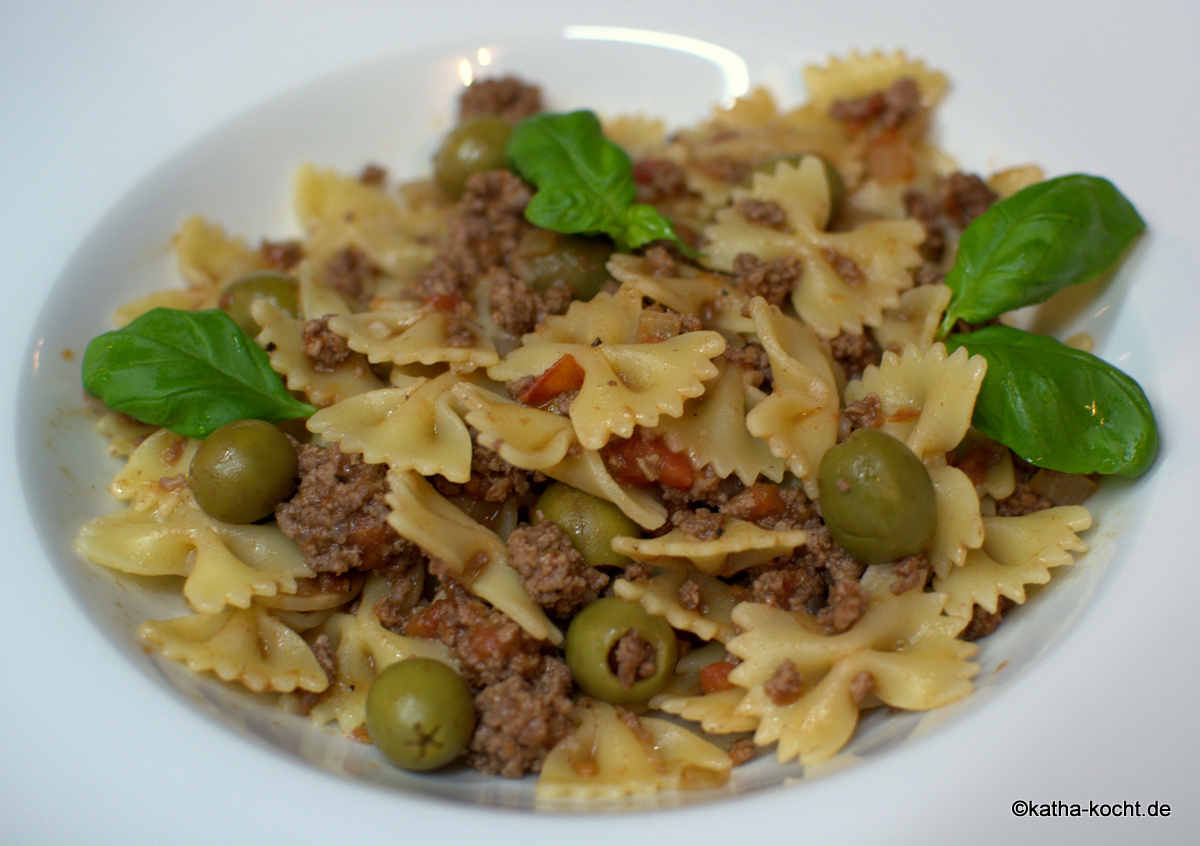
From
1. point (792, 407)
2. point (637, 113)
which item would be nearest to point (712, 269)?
point (792, 407)

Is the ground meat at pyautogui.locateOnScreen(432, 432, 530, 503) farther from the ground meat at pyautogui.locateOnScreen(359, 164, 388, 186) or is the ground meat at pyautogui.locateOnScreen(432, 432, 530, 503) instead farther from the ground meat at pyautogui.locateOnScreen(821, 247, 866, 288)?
the ground meat at pyautogui.locateOnScreen(359, 164, 388, 186)

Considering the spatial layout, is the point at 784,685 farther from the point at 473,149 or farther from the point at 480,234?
the point at 473,149

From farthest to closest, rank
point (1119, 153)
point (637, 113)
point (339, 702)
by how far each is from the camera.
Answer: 1. point (637, 113)
2. point (1119, 153)
3. point (339, 702)

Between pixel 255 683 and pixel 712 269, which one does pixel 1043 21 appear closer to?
pixel 712 269

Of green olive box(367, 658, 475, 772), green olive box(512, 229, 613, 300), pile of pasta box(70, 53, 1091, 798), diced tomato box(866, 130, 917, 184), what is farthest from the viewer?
diced tomato box(866, 130, 917, 184)

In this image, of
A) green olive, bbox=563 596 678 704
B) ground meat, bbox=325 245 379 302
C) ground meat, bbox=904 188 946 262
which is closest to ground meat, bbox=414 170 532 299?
ground meat, bbox=325 245 379 302

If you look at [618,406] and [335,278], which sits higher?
[618,406]
